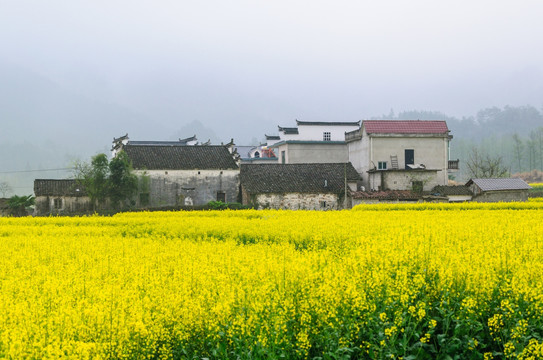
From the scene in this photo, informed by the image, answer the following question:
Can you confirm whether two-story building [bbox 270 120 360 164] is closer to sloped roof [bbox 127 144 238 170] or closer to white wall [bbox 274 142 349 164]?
white wall [bbox 274 142 349 164]

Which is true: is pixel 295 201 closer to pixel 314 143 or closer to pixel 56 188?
pixel 314 143

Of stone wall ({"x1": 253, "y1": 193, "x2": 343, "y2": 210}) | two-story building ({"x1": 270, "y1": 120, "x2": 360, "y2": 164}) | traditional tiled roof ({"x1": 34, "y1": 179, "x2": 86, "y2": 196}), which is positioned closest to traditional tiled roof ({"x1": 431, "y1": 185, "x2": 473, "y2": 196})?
stone wall ({"x1": 253, "y1": 193, "x2": 343, "y2": 210})

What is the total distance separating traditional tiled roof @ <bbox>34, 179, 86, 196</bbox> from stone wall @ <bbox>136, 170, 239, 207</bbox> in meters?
4.90

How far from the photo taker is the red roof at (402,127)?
160ft

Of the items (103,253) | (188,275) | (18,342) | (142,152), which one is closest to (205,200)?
(142,152)

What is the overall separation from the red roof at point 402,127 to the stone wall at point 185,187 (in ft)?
42.9

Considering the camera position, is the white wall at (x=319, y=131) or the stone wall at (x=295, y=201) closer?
the stone wall at (x=295, y=201)

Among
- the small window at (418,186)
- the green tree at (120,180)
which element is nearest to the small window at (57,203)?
the green tree at (120,180)

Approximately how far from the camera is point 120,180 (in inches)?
1656

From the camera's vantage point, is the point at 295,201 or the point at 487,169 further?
the point at 487,169

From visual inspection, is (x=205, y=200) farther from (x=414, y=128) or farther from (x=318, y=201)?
(x=414, y=128)

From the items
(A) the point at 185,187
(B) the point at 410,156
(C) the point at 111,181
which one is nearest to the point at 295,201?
(A) the point at 185,187

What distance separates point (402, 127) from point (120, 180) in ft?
82.3

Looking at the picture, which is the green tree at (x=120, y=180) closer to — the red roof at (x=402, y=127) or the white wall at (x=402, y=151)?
the white wall at (x=402, y=151)
